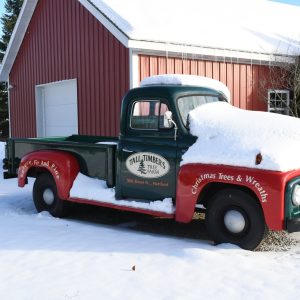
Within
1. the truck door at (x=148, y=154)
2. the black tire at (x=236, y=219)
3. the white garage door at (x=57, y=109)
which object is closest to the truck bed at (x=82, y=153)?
the truck door at (x=148, y=154)

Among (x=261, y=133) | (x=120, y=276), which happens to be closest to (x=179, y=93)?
(x=261, y=133)

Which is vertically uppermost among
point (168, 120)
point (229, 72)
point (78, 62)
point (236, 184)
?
point (78, 62)

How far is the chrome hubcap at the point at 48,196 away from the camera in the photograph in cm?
778

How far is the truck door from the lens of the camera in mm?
6289

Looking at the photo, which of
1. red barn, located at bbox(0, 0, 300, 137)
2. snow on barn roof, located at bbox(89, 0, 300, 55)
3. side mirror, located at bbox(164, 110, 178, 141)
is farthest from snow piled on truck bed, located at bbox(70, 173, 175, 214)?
snow on barn roof, located at bbox(89, 0, 300, 55)

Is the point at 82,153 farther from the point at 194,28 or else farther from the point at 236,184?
the point at 194,28

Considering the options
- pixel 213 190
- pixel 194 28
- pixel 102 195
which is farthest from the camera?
pixel 194 28

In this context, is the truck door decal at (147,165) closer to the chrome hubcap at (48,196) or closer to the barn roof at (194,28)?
the chrome hubcap at (48,196)

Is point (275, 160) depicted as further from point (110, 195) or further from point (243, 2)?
point (243, 2)

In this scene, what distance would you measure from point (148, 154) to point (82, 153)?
1.34 metres

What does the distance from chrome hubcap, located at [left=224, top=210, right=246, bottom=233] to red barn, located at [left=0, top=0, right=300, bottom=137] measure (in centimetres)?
600

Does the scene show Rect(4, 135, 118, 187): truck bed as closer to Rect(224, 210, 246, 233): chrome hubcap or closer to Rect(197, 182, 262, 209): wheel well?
Rect(197, 182, 262, 209): wheel well

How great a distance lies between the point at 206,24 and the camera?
44.0ft

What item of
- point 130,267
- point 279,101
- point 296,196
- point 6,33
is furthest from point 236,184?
point 6,33
